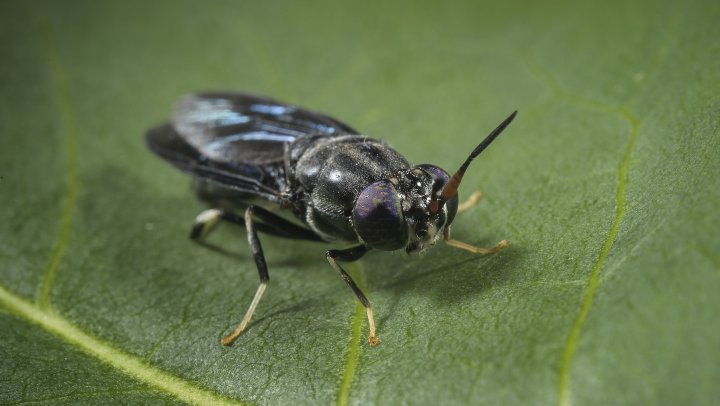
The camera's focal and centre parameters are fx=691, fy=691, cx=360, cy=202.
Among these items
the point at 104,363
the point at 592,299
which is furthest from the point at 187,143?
the point at 592,299

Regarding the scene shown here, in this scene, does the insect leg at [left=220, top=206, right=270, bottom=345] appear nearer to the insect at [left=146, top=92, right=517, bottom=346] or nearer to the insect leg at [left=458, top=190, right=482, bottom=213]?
the insect at [left=146, top=92, right=517, bottom=346]

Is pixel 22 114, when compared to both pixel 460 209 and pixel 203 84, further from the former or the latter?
pixel 460 209

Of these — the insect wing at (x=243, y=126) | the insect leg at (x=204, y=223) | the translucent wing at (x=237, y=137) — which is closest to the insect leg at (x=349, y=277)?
the translucent wing at (x=237, y=137)

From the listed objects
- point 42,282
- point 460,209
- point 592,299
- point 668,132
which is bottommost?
point 42,282

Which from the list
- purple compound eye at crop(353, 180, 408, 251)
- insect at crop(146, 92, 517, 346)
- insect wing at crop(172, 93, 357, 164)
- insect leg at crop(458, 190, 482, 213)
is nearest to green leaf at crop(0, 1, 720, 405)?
insect leg at crop(458, 190, 482, 213)

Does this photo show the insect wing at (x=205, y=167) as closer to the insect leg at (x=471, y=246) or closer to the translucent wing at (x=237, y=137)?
the translucent wing at (x=237, y=137)

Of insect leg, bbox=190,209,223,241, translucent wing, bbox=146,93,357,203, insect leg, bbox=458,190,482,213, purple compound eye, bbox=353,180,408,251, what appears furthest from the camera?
insect leg, bbox=190,209,223,241
